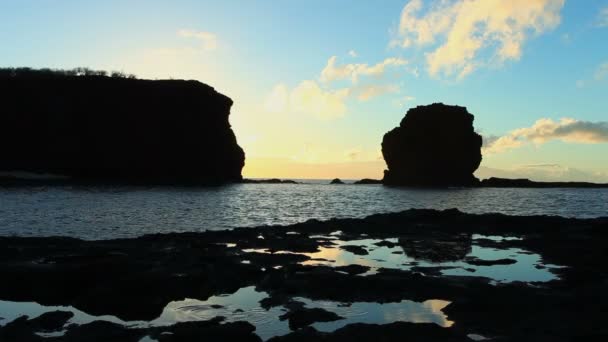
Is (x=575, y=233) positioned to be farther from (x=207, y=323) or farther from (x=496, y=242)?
(x=207, y=323)

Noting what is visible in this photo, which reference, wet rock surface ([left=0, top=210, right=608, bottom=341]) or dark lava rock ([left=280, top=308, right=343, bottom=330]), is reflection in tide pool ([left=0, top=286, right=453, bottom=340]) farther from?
wet rock surface ([left=0, top=210, right=608, bottom=341])

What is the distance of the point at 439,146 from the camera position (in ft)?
556

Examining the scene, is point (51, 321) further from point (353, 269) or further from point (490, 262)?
point (490, 262)

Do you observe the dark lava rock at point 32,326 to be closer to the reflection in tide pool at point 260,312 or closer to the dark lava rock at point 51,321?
the dark lava rock at point 51,321

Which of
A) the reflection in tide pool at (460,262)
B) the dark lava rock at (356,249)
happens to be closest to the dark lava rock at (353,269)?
the reflection in tide pool at (460,262)

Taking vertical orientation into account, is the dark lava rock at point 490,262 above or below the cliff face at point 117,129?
below

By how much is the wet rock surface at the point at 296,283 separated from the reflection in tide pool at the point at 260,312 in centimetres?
35

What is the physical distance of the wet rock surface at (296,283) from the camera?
11984 mm

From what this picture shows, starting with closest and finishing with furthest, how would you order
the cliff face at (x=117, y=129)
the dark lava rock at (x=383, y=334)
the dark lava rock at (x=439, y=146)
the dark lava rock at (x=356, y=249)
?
the dark lava rock at (x=383, y=334) < the dark lava rock at (x=356, y=249) < the cliff face at (x=117, y=129) < the dark lava rock at (x=439, y=146)

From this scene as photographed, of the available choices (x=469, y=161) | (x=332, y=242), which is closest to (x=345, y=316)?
(x=332, y=242)

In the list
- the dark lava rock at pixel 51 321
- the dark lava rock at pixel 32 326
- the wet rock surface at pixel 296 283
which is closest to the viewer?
the dark lava rock at pixel 32 326

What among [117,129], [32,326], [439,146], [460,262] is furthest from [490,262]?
[439,146]

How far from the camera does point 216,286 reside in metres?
16.8

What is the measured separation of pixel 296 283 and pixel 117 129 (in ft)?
460
